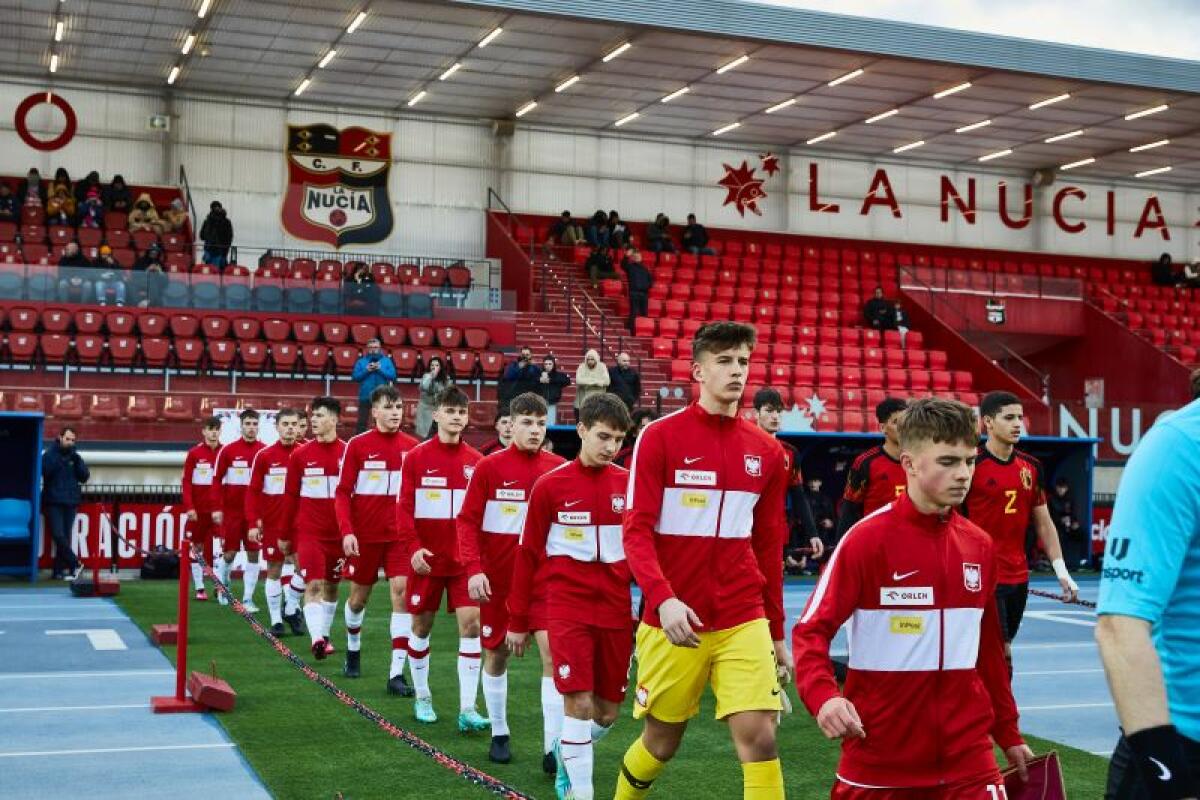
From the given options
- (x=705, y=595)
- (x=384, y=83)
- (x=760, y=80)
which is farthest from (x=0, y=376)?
(x=705, y=595)

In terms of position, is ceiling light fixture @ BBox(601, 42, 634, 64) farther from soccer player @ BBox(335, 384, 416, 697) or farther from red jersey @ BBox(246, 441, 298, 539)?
soccer player @ BBox(335, 384, 416, 697)

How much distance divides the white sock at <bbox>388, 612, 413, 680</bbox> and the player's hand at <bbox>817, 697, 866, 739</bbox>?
21.5ft

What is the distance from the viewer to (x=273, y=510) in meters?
15.7

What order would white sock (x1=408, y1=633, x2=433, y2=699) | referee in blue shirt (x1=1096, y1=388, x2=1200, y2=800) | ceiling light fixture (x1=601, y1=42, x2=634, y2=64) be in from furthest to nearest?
ceiling light fixture (x1=601, y1=42, x2=634, y2=64) < white sock (x1=408, y1=633, x2=433, y2=699) < referee in blue shirt (x1=1096, y1=388, x2=1200, y2=800)

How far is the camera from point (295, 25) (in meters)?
29.8

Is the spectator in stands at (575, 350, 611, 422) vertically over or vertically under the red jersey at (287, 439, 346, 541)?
over

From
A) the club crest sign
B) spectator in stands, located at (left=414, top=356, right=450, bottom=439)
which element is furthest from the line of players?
the club crest sign

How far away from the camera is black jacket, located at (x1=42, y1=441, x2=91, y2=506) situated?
20531 millimetres

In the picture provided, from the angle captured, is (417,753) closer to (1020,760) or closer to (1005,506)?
(1005,506)

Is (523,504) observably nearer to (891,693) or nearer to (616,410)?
(616,410)

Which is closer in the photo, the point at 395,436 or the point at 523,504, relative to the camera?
the point at 523,504

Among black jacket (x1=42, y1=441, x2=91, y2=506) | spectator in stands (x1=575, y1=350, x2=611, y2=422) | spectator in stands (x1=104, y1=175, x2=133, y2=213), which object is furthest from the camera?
spectator in stands (x1=104, y1=175, x2=133, y2=213)

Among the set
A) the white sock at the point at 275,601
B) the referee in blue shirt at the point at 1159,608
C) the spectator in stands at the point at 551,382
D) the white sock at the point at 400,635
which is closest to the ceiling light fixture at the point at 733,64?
the spectator in stands at the point at 551,382

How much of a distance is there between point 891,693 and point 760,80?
2968 centimetres
